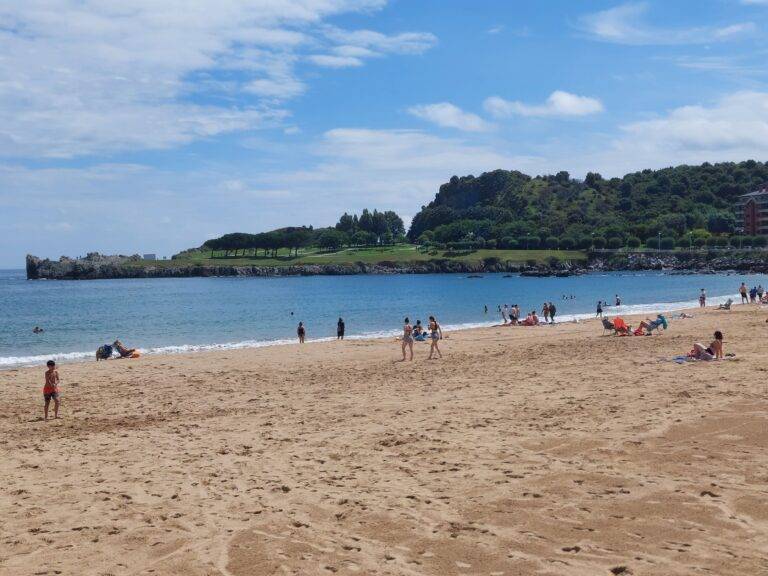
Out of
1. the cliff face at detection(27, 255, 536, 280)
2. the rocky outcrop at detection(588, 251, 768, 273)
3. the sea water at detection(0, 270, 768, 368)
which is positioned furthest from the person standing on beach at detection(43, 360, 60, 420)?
the cliff face at detection(27, 255, 536, 280)

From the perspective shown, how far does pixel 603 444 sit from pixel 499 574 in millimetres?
4860

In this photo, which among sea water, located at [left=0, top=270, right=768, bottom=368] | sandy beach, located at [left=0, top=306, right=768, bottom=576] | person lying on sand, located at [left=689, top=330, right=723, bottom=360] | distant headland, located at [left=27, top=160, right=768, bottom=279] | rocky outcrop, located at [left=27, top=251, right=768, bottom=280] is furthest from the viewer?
distant headland, located at [left=27, top=160, right=768, bottom=279]

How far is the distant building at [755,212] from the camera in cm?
17050

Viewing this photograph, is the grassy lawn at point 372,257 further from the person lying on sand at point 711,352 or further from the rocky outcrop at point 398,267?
the person lying on sand at point 711,352

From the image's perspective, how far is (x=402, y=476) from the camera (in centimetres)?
945

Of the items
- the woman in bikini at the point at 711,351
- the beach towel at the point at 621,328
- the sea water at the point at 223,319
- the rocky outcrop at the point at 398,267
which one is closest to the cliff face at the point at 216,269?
the rocky outcrop at the point at 398,267

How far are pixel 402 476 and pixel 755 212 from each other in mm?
188092

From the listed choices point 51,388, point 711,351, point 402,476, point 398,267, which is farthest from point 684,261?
point 402,476

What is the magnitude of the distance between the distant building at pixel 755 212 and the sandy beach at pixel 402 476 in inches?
6837

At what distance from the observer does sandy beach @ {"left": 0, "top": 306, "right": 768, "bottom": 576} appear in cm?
682

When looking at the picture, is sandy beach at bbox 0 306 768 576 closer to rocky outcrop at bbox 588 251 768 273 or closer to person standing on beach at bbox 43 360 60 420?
person standing on beach at bbox 43 360 60 420

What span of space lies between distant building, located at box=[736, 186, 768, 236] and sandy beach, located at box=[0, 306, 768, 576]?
173652 millimetres

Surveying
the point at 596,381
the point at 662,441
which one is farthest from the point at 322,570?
the point at 596,381

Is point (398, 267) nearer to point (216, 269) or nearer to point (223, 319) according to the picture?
point (216, 269)
